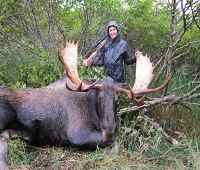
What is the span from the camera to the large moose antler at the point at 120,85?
7504 mm

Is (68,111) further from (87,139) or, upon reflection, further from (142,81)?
(142,81)

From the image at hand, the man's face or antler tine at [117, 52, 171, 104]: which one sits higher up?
the man's face

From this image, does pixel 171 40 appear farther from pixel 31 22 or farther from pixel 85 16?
pixel 31 22

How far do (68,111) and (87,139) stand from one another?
0.46m

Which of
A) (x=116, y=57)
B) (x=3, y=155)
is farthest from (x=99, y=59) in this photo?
(x=3, y=155)

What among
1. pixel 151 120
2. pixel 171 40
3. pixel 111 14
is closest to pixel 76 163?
pixel 151 120

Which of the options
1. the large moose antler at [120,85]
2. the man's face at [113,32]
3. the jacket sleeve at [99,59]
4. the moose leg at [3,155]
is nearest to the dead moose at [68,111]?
the large moose antler at [120,85]

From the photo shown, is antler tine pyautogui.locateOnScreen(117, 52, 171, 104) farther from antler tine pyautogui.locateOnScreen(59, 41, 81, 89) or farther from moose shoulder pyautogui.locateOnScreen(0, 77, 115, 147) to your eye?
antler tine pyautogui.locateOnScreen(59, 41, 81, 89)

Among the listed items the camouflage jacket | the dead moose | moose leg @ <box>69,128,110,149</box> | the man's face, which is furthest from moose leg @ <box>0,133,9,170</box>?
the man's face

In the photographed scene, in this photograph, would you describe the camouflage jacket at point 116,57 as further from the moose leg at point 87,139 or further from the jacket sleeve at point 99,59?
the moose leg at point 87,139

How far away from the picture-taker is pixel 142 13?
11562 mm

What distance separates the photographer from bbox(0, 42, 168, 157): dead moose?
7391 millimetres

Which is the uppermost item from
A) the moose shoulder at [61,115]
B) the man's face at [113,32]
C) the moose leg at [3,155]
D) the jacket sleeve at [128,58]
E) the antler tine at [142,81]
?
the man's face at [113,32]

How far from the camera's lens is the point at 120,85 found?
25.0 feet
